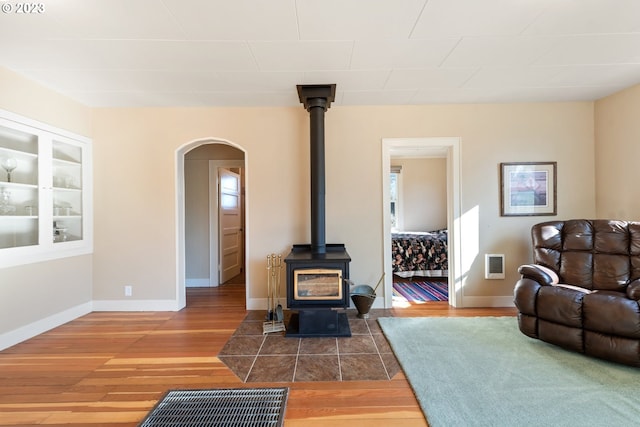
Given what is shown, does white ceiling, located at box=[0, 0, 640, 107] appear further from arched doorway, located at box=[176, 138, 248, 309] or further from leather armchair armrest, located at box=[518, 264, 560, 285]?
leather armchair armrest, located at box=[518, 264, 560, 285]

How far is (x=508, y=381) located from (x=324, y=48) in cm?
281

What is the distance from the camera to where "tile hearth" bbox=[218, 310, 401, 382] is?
2.08 meters

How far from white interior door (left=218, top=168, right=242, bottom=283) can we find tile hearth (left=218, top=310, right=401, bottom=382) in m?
2.10

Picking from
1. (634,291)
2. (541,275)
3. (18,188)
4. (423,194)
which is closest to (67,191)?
(18,188)

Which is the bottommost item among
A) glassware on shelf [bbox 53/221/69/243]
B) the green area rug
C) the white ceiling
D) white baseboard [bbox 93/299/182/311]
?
the green area rug

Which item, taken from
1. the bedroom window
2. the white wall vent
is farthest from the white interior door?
the white wall vent

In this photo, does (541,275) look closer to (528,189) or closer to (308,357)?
(528,189)

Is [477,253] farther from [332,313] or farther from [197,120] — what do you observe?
[197,120]

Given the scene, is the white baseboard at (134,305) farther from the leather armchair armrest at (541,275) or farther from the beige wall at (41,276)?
the leather armchair armrest at (541,275)

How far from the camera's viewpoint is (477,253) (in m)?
3.54

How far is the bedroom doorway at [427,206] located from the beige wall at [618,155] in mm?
1645

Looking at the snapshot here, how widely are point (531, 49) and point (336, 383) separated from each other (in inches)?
120

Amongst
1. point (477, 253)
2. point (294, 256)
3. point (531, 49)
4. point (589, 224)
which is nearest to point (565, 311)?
point (589, 224)

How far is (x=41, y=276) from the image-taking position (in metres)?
2.87
